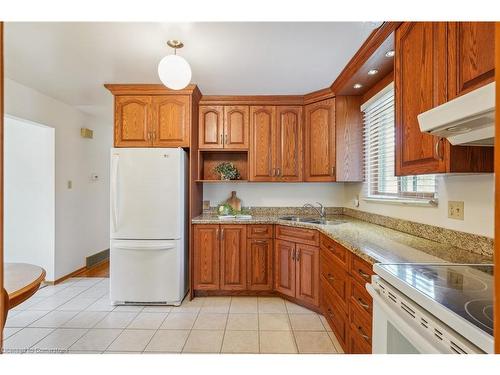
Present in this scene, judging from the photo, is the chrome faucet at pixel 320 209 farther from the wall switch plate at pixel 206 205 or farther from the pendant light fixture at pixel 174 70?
the pendant light fixture at pixel 174 70

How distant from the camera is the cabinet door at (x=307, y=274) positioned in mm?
2453

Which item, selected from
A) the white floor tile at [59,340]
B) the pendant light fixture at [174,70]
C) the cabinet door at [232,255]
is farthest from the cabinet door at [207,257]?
the pendant light fixture at [174,70]

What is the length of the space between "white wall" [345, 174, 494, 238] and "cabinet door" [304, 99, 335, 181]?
99 centimetres

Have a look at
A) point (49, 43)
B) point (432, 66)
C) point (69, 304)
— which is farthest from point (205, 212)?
point (432, 66)

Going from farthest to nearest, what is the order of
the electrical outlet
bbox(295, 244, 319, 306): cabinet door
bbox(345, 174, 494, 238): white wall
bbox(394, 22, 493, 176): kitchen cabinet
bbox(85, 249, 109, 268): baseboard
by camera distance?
bbox(85, 249, 109, 268): baseboard → bbox(295, 244, 319, 306): cabinet door → the electrical outlet → bbox(345, 174, 494, 238): white wall → bbox(394, 22, 493, 176): kitchen cabinet

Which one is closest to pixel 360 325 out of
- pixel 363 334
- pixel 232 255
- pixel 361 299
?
pixel 363 334

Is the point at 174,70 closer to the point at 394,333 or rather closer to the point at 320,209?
the point at 394,333

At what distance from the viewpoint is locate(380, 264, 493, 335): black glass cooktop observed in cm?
72

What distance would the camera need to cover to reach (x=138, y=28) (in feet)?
5.74

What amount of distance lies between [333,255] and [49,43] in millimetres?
2790

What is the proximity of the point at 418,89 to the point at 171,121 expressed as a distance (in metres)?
2.28

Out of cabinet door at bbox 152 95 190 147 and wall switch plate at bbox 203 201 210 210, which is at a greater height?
cabinet door at bbox 152 95 190 147

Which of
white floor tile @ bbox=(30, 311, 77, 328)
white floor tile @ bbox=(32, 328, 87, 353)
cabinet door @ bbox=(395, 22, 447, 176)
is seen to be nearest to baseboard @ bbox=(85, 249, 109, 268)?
white floor tile @ bbox=(30, 311, 77, 328)

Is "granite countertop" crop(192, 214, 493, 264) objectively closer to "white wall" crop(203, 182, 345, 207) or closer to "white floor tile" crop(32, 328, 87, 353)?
"white wall" crop(203, 182, 345, 207)
